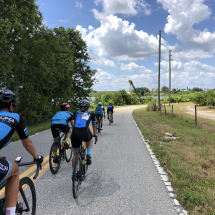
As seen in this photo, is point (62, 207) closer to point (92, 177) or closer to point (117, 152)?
point (92, 177)

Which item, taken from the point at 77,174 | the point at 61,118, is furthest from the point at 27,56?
the point at 77,174

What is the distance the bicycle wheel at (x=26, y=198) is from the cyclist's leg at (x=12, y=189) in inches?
6.8

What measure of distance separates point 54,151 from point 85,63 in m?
26.6

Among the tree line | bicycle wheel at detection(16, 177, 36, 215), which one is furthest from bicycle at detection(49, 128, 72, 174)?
the tree line

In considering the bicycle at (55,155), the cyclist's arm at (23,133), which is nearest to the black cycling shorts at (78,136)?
the bicycle at (55,155)

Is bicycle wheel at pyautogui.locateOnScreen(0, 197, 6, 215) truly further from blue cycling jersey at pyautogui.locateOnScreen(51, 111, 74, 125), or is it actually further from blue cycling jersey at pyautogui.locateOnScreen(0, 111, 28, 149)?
blue cycling jersey at pyautogui.locateOnScreen(51, 111, 74, 125)

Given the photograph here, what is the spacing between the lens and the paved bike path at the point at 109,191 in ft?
10.4

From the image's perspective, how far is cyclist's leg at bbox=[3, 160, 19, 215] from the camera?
6.86ft

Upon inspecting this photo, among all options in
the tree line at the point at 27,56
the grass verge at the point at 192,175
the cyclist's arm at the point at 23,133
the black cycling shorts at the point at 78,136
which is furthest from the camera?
the tree line at the point at 27,56

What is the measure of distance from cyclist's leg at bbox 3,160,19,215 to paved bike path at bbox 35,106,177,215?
1112 millimetres

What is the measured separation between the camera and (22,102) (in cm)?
1636

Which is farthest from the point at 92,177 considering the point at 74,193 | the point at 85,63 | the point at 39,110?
the point at 85,63

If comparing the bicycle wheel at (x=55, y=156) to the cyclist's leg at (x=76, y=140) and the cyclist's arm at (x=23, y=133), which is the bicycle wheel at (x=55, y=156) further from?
the cyclist's arm at (x=23, y=133)

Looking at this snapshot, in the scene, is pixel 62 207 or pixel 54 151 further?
pixel 54 151
